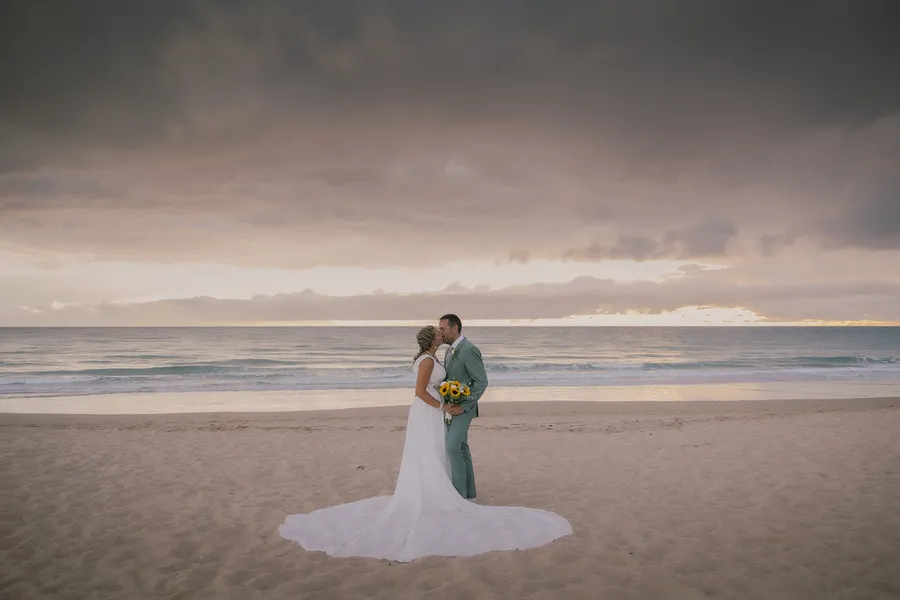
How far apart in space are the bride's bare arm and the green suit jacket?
0.38 meters

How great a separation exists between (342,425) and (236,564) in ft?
28.2

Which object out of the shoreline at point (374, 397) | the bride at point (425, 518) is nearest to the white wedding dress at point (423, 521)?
the bride at point (425, 518)

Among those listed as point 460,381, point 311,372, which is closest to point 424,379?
point 460,381

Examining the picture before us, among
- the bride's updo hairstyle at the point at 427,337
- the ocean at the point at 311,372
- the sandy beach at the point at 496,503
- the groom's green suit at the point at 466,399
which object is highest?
the bride's updo hairstyle at the point at 427,337

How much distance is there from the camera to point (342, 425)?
1373 cm

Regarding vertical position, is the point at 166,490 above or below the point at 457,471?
below

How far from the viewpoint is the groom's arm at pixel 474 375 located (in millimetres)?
6293

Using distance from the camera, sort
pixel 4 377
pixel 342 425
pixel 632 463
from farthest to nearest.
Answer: pixel 4 377 < pixel 342 425 < pixel 632 463

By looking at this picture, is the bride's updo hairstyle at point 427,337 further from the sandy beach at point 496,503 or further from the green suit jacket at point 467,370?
the sandy beach at point 496,503

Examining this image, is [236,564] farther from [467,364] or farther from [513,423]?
[513,423]

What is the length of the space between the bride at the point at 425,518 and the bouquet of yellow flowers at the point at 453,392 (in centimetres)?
11

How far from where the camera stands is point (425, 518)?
570cm

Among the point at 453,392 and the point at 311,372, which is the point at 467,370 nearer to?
the point at 453,392

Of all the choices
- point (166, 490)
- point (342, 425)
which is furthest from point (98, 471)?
point (342, 425)
